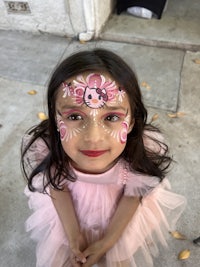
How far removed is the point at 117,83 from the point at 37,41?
89.4 inches

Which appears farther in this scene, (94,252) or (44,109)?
(44,109)

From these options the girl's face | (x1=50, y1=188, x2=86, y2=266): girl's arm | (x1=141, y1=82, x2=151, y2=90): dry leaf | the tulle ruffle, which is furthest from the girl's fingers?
(x1=141, y1=82, x2=151, y2=90): dry leaf

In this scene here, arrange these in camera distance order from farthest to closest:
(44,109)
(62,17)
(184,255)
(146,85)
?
(62,17), (146,85), (44,109), (184,255)

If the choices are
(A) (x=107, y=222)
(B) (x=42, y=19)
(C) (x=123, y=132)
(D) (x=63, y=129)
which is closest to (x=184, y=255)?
(A) (x=107, y=222)

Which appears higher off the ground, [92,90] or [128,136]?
[92,90]

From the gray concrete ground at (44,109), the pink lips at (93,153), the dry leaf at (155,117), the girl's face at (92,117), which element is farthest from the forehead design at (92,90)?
the dry leaf at (155,117)

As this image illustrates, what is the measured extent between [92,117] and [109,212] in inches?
19.6

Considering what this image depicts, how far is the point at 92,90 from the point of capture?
0.96m

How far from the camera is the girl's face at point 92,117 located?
97 centimetres

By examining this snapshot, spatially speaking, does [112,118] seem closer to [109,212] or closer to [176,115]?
[109,212]

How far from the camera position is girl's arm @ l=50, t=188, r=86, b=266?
123cm

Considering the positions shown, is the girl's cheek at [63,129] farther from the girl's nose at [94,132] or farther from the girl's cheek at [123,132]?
the girl's cheek at [123,132]

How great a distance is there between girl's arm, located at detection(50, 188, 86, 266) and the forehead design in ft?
1.58

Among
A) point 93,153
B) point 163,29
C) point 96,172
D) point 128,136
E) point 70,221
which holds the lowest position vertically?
point 163,29
